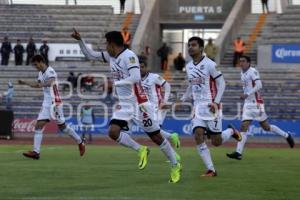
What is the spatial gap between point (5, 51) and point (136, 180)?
30.5 meters

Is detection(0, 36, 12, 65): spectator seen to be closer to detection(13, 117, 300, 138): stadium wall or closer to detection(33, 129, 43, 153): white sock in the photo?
detection(13, 117, 300, 138): stadium wall

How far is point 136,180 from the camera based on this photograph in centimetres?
Result: 1248

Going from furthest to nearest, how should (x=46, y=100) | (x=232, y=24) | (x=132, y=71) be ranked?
1. (x=232, y=24)
2. (x=46, y=100)
3. (x=132, y=71)

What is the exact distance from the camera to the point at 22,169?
14.5m

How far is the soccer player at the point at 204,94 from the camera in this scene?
13484 millimetres

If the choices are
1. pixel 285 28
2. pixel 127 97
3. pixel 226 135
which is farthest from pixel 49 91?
pixel 285 28

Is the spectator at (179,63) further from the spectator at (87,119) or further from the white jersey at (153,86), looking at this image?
the white jersey at (153,86)

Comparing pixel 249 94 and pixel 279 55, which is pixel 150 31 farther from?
pixel 249 94

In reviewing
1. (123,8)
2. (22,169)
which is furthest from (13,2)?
(22,169)

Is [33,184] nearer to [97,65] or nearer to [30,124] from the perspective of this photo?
[30,124]

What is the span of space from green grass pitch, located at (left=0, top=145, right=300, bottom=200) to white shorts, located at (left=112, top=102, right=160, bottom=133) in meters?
0.88

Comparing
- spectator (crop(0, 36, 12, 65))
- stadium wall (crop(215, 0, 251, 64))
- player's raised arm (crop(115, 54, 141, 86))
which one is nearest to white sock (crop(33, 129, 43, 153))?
player's raised arm (crop(115, 54, 141, 86))

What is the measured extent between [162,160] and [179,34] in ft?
107

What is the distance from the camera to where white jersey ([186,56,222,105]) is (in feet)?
45.4
